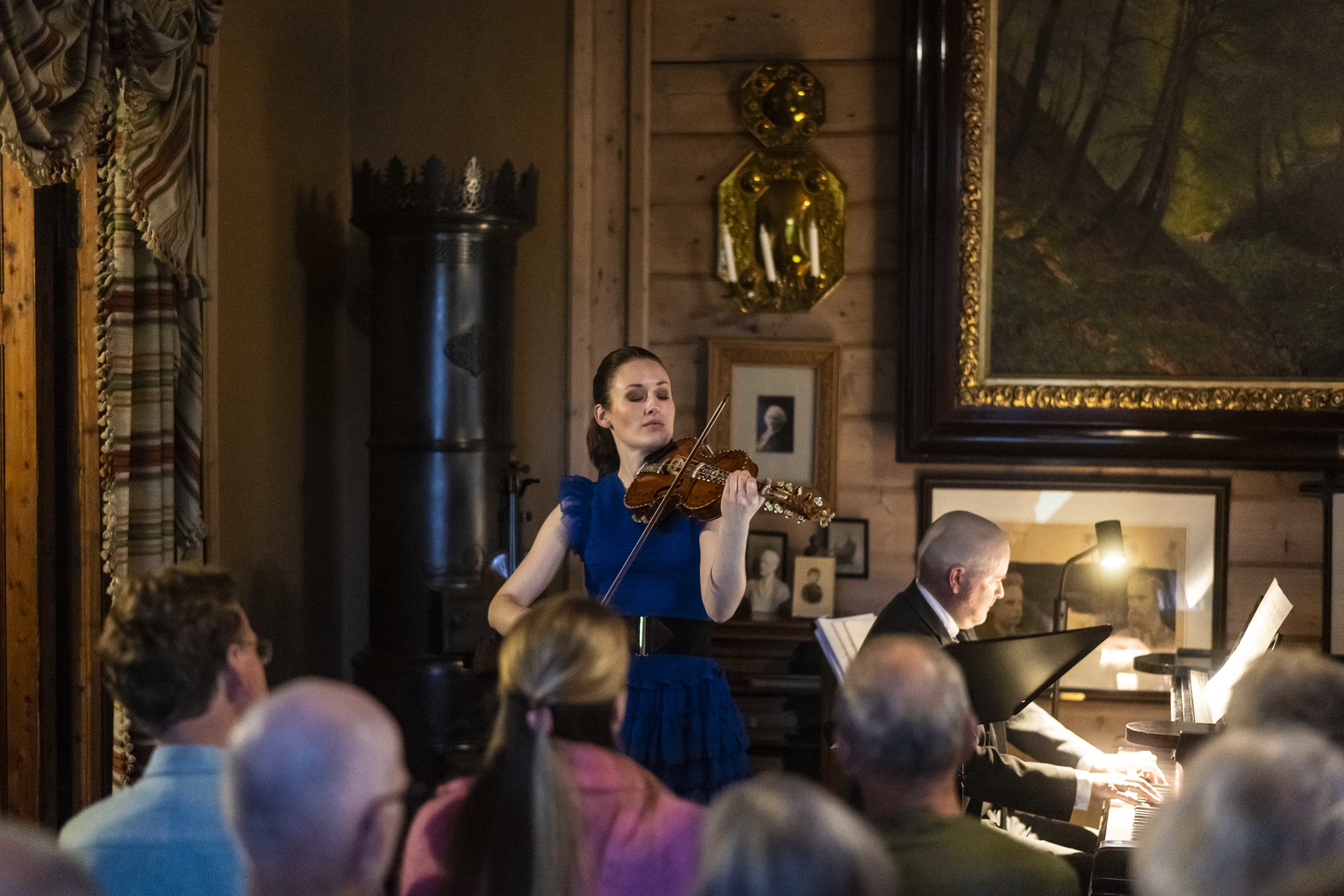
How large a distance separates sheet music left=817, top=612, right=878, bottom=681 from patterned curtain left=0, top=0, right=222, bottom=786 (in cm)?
147

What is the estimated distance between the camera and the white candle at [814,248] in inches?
162

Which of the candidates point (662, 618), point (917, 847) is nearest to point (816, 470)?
point (662, 618)

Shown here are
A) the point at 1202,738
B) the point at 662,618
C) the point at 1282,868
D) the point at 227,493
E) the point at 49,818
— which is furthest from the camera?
the point at 227,493

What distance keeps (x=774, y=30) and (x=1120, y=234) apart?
3.81 ft

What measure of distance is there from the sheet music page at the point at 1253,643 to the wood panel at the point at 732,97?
6.02 ft

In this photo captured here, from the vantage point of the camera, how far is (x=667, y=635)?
271cm

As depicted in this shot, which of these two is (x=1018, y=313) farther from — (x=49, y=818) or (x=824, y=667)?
(x=49, y=818)

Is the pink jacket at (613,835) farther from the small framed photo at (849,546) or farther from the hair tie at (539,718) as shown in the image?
the small framed photo at (849,546)

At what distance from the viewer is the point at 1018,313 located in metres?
4.07

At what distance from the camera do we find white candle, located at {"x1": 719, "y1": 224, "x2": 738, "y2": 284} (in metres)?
4.16

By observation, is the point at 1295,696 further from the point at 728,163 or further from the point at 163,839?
the point at 728,163

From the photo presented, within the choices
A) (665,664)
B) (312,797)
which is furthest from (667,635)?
(312,797)

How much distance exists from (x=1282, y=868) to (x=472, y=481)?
300 cm

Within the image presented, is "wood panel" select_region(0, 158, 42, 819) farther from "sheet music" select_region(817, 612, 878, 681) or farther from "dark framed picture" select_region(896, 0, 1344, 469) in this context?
"dark framed picture" select_region(896, 0, 1344, 469)
